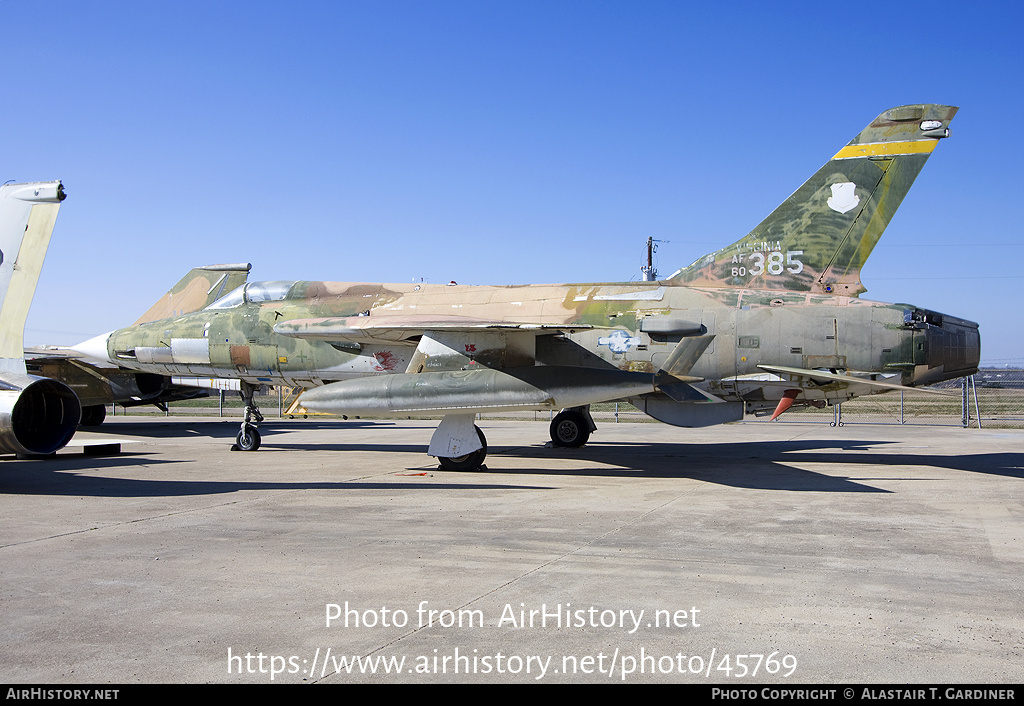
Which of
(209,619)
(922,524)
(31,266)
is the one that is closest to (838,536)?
(922,524)

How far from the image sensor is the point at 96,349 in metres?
15.6

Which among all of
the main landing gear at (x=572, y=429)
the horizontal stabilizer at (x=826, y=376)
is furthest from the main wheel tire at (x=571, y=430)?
the horizontal stabilizer at (x=826, y=376)

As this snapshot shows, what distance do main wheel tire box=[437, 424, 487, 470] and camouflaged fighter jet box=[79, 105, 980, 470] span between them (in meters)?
0.02

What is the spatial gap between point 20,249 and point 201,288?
13122mm

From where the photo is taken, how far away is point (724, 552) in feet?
20.6

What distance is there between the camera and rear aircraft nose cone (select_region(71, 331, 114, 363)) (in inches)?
613

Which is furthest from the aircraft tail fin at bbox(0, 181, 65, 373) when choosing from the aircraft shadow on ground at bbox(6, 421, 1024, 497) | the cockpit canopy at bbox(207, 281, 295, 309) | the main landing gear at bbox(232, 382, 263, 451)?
the main landing gear at bbox(232, 382, 263, 451)

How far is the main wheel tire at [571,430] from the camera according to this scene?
16.3 metres

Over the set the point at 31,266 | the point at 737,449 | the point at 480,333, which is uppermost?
the point at 31,266

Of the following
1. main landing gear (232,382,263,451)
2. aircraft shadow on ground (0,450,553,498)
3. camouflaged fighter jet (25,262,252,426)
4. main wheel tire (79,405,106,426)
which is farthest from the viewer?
main wheel tire (79,405,106,426)

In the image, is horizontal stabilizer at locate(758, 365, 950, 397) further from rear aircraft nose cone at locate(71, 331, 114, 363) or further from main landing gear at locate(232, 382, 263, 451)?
rear aircraft nose cone at locate(71, 331, 114, 363)

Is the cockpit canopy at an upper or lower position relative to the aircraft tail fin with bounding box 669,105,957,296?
lower

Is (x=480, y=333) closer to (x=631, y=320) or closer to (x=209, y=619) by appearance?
(x=631, y=320)

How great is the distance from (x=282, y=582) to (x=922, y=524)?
6.27m
